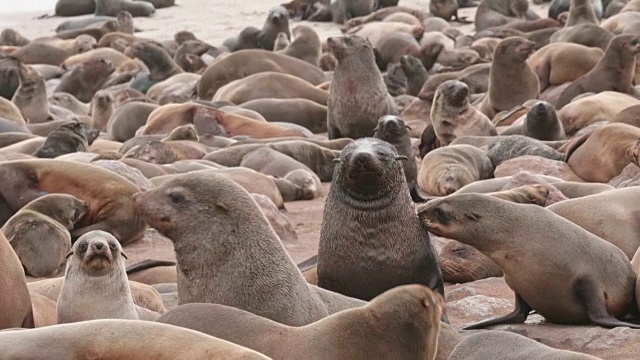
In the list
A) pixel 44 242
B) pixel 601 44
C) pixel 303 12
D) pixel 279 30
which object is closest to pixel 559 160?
pixel 44 242

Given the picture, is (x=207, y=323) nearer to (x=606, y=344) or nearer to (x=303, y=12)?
(x=606, y=344)

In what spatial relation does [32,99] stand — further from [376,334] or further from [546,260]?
[376,334]

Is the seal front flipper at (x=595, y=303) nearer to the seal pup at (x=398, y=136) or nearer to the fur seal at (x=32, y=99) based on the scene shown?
the seal pup at (x=398, y=136)

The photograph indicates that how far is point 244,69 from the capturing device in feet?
53.4

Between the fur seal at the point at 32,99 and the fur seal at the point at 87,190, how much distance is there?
6835mm

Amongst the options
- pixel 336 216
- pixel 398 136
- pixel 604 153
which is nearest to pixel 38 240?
pixel 336 216

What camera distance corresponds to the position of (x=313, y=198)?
9.88m

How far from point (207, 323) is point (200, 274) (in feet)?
2.98

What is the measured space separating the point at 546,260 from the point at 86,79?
14.9 meters

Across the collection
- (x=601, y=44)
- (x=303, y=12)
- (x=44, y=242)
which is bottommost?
(x=303, y=12)

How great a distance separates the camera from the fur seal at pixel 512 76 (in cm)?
1355

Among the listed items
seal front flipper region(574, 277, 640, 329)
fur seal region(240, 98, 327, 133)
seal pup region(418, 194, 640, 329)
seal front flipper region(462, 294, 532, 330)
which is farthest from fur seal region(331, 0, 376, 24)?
seal front flipper region(574, 277, 640, 329)

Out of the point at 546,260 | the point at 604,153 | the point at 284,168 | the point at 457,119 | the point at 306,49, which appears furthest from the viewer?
the point at 306,49

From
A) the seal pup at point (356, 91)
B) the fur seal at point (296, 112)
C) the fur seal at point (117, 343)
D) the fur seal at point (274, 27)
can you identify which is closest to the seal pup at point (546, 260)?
the fur seal at point (117, 343)
